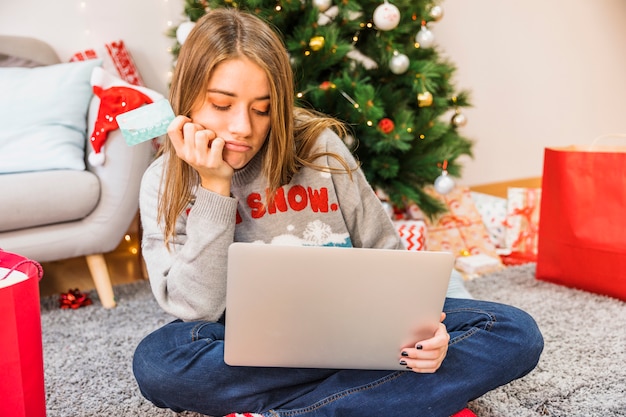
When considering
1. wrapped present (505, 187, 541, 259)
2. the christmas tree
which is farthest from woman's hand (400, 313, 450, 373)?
wrapped present (505, 187, 541, 259)

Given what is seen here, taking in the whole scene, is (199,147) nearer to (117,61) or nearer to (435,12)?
(435,12)

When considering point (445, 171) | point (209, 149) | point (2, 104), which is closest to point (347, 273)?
point (209, 149)

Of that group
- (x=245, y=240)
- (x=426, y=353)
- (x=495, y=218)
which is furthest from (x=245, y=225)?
(x=495, y=218)

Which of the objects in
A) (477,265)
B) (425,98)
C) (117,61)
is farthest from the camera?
(117,61)

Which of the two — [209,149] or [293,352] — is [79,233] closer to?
[209,149]

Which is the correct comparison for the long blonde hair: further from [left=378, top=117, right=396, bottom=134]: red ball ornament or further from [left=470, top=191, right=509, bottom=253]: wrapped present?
[left=470, top=191, right=509, bottom=253]: wrapped present

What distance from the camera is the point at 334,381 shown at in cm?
86

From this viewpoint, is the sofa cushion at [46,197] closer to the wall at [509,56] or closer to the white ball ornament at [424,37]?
the wall at [509,56]

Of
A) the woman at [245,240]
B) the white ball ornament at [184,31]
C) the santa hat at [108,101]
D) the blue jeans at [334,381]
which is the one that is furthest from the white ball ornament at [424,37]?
the blue jeans at [334,381]

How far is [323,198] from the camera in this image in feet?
3.42

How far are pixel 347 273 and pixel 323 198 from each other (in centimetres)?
36

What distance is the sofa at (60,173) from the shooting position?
148cm

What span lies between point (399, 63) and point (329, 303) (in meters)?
1.14

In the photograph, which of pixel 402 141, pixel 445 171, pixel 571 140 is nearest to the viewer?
pixel 402 141
